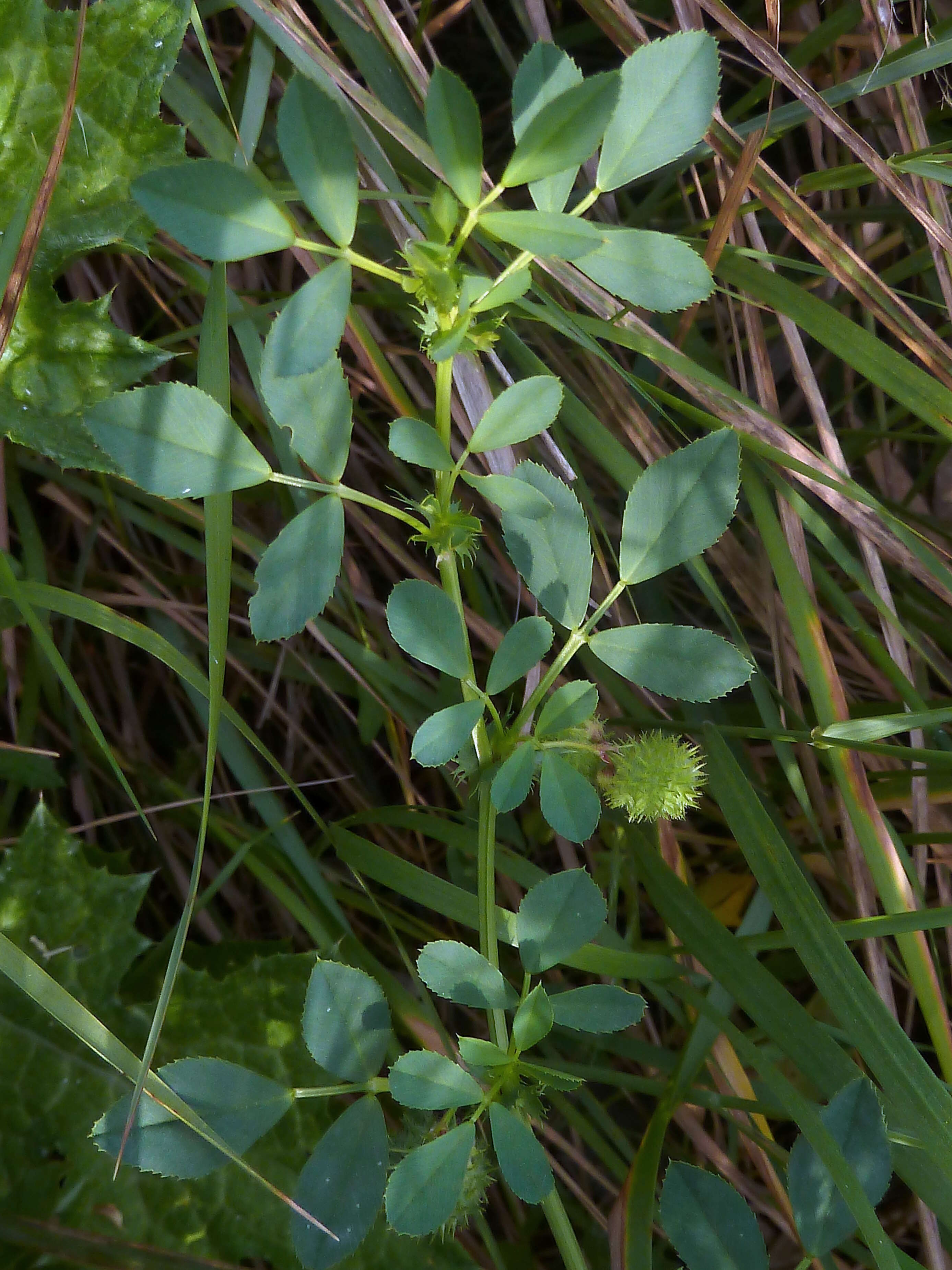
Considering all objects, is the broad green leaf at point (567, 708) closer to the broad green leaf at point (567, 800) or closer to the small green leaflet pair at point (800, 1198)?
the broad green leaf at point (567, 800)

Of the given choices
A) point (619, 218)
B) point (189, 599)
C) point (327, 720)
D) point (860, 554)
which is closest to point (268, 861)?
point (327, 720)

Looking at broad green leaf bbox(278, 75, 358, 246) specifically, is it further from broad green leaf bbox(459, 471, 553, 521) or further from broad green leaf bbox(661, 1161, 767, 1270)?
broad green leaf bbox(661, 1161, 767, 1270)

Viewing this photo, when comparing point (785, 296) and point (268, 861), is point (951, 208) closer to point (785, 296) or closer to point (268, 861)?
point (785, 296)

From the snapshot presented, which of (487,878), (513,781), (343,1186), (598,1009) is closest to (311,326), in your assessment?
(513,781)

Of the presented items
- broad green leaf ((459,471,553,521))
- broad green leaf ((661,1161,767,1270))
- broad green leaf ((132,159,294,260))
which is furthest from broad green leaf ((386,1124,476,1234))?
broad green leaf ((132,159,294,260))

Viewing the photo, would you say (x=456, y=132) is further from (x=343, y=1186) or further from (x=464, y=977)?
(x=343, y=1186)

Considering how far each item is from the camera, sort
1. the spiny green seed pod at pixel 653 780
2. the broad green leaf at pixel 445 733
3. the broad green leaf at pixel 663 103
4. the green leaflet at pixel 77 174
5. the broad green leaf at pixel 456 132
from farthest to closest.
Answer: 1. the green leaflet at pixel 77 174
2. the spiny green seed pod at pixel 653 780
3. the broad green leaf at pixel 445 733
4. the broad green leaf at pixel 663 103
5. the broad green leaf at pixel 456 132

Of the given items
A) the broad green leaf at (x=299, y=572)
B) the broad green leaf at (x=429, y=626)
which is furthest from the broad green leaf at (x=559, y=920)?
the broad green leaf at (x=299, y=572)
